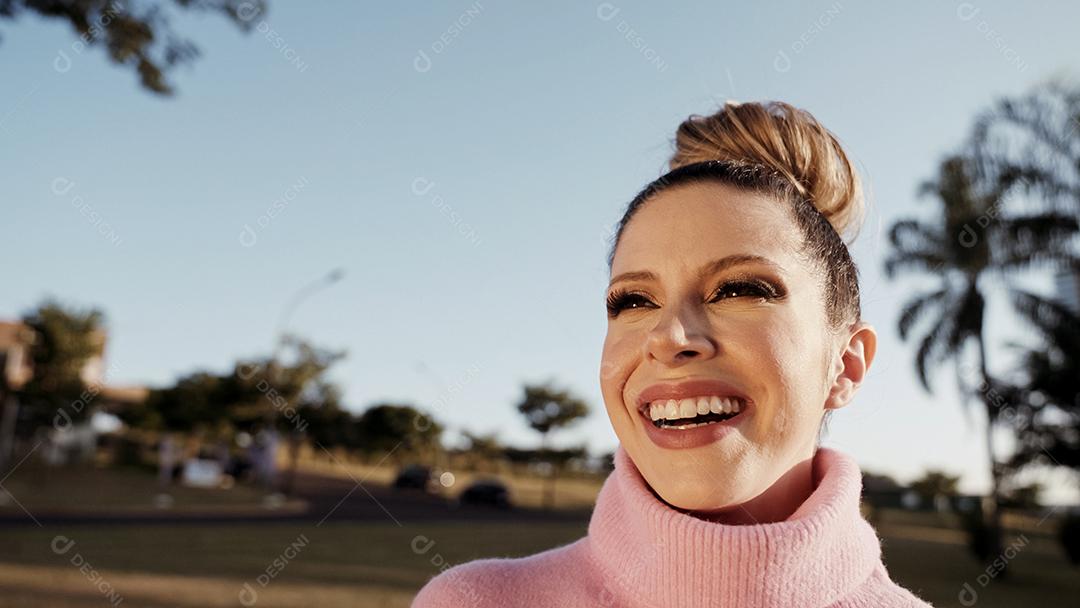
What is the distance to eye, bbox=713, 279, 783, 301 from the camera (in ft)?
4.41

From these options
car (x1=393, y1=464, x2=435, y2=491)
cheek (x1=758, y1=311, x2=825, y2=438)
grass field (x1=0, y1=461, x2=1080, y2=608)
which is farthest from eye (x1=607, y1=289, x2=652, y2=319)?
car (x1=393, y1=464, x2=435, y2=491)

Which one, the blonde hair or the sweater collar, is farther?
the blonde hair

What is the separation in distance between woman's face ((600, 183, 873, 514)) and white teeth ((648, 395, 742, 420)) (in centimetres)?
2

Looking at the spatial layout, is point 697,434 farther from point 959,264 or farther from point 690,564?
point 959,264

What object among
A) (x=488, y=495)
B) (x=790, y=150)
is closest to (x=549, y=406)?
(x=488, y=495)

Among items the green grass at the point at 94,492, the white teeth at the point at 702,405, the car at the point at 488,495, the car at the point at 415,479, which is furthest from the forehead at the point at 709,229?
the car at the point at 415,479

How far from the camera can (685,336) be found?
1.30 m

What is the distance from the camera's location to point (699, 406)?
4.26 ft

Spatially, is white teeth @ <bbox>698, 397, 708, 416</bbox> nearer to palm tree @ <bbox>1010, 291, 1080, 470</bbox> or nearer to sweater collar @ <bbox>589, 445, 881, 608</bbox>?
sweater collar @ <bbox>589, 445, 881, 608</bbox>

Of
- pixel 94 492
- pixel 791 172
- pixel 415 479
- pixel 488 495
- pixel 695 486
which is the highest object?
pixel 791 172

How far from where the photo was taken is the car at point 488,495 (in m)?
35.5

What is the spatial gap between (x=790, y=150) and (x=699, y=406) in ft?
2.40

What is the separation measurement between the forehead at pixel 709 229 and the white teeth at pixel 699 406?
234 millimetres

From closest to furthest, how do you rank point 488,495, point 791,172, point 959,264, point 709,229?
1. point 709,229
2. point 791,172
3. point 959,264
4. point 488,495
